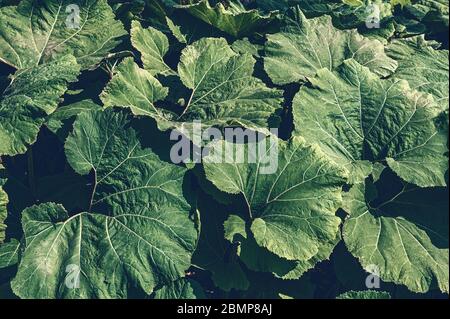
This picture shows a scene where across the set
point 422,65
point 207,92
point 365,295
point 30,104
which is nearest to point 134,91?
point 207,92

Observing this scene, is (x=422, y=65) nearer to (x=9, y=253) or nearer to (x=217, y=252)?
(x=217, y=252)

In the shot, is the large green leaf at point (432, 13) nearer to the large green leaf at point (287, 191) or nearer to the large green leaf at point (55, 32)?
the large green leaf at point (287, 191)

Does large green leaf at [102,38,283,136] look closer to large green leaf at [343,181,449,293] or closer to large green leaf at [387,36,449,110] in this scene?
large green leaf at [343,181,449,293]

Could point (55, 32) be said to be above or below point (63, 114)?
above

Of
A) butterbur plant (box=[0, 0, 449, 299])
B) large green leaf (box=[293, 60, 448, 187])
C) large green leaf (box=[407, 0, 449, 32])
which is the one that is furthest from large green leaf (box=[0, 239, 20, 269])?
large green leaf (box=[407, 0, 449, 32])

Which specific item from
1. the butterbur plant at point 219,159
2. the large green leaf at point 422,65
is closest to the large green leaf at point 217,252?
the butterbur plant at point 219,159
